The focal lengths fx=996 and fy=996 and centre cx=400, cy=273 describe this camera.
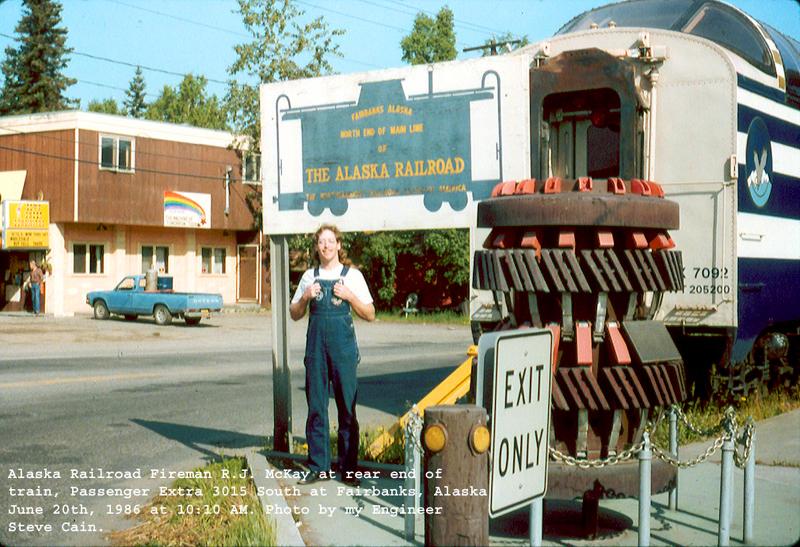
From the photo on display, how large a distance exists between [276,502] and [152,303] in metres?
27.0

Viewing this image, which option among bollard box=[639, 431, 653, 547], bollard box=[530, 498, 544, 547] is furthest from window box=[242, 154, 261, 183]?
bollard box=[530, 498, 544, 547]

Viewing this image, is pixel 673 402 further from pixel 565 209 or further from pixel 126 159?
pixel 126 159

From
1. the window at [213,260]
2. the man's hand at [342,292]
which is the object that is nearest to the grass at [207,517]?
the man's hand at [342,292]

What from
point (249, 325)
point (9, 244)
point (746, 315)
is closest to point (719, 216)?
point (746, 315)

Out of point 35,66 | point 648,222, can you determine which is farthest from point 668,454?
point 35,66

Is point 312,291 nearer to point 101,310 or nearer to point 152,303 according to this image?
point 152,303

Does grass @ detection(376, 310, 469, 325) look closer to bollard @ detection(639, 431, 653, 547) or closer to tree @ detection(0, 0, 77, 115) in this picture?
bollard @ detection(639, 431, 653, 547)

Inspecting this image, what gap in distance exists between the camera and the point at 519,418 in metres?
4.70

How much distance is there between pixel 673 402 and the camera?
18.4 ft

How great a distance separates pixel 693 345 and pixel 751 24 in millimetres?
3668

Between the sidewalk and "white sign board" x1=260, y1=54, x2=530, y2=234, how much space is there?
202 centimetres

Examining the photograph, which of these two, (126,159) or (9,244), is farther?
(126,159)

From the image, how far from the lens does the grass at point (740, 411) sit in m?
9.26

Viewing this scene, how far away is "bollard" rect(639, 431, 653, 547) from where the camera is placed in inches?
204
